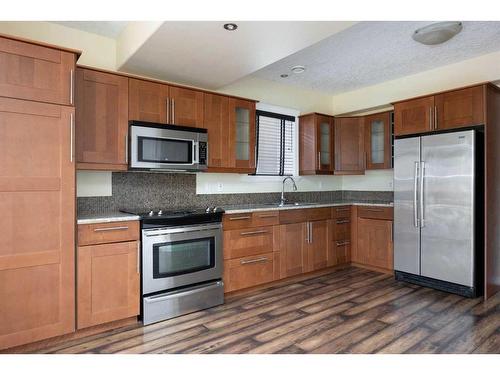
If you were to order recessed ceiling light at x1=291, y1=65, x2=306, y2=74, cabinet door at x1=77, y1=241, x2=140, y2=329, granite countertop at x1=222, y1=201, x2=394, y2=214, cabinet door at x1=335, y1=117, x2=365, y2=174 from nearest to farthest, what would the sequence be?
cabinet door at x1=77, y1=241, x2=140, y2=329
granite countertop at x1=222, y1=201, x2=394, y2=214
recessed ceiling light at x1=291, y1=65, x2=306, y2=74
cabinet door at x1=335, y1=117, x2=365, y2=174

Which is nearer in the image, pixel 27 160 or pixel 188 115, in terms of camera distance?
pixel 27 160

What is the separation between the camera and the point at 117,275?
8.90 feet

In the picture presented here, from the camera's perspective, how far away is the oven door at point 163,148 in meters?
3.02

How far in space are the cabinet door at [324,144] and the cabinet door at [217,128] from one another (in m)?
1.61

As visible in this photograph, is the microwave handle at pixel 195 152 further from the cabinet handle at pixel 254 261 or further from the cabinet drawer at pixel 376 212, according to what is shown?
the cabinet drawer at pixel 376 212

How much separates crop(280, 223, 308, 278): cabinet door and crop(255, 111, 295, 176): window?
972 millimetres

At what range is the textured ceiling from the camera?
3097mm

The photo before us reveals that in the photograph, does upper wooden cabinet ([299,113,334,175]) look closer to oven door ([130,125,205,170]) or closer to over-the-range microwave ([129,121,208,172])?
over-the-range microwave ([129,121,208,172])

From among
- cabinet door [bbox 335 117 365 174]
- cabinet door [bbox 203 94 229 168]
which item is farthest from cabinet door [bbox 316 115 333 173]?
cabinet door [bbox 203 94 229 168]

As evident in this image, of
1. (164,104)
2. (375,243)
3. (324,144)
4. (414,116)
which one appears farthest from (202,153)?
(375,243)

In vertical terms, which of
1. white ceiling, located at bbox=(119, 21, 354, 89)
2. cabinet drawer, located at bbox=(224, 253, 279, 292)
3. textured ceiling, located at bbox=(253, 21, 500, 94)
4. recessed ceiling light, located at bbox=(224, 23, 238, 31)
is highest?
textured ceiling, located at bbox=(253, 21, 500, 94)

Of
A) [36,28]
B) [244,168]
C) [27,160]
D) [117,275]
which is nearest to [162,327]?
[117,275]

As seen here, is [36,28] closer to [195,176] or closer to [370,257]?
[195,176]
